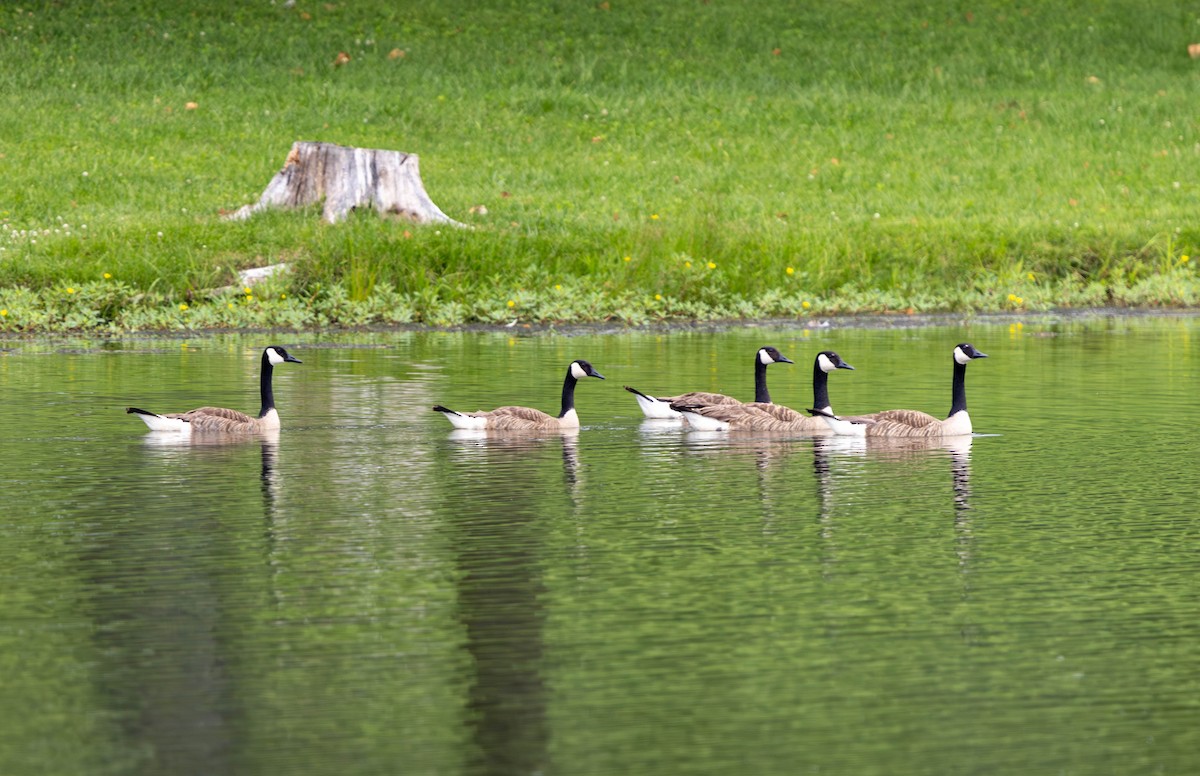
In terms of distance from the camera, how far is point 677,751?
8398 mm

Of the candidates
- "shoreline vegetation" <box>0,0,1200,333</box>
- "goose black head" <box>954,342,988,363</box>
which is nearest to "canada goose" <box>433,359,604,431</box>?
"goose black head" <box>954,342,988,363</box>

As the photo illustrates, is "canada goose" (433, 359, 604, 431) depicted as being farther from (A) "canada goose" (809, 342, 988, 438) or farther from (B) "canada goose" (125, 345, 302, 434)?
(A) "canada goose" (809, 342, 988, 438)

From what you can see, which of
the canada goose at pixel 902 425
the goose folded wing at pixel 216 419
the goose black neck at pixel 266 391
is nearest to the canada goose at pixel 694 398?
the canada goose at pixel 902 425

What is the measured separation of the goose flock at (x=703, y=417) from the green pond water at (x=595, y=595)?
13.1 inches

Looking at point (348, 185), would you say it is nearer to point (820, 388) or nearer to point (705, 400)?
point (705, 400)

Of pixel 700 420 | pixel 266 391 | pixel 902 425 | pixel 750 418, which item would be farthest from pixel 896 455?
pixel 266 391

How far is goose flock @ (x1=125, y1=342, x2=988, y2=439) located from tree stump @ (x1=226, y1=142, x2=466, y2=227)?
1319 centimetres

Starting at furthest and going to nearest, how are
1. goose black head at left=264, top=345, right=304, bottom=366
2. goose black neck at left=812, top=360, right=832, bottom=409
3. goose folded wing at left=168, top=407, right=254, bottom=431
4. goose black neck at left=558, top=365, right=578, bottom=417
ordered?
goose black head at left=264, top=345, right=304, bottom=366
goose black neck at left=812, top=360, right=832, bottom=409
goose black neck at left=558, top=365, right=578, bottom=417
goose folded wing at left=168, top=407, right=254, bottom=431

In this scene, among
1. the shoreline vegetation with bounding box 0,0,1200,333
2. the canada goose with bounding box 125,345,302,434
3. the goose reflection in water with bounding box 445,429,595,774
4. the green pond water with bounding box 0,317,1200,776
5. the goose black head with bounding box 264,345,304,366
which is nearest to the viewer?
the green pond water with bounding box 0,317,1200,776

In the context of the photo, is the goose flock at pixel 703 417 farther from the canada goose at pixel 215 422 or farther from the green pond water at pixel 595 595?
the green pond water at pixel 595 595

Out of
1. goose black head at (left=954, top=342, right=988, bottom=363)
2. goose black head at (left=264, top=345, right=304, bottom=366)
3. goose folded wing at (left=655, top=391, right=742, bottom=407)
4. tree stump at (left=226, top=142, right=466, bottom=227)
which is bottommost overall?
goose folded wing at (left=655, top=391, right=742, bottom=407)

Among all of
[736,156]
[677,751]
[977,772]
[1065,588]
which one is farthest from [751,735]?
[736,156]

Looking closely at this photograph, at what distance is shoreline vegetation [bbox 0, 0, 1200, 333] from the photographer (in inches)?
1217

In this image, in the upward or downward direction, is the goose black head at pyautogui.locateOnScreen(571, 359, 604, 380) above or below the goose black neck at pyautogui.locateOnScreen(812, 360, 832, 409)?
above
